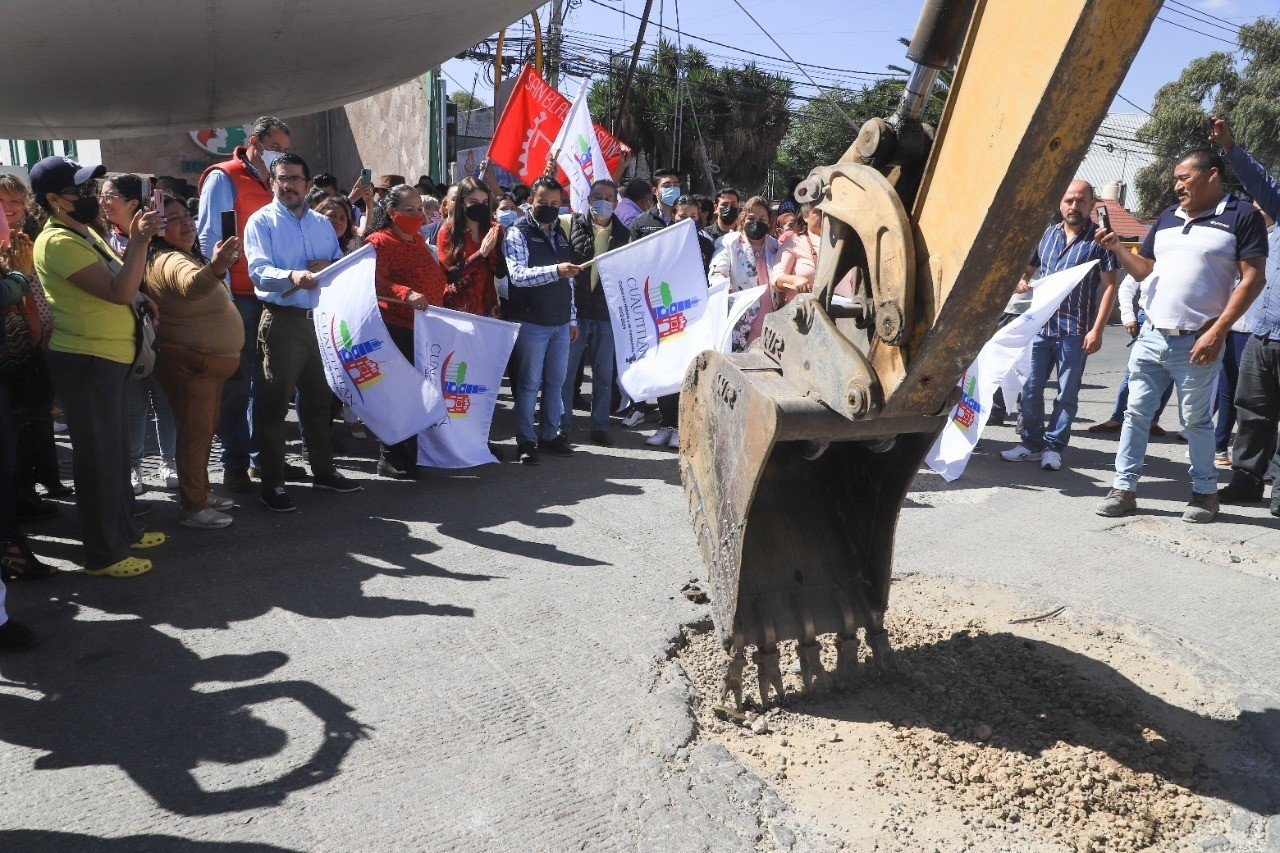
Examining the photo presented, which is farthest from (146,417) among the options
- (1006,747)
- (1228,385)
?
(1228,385)

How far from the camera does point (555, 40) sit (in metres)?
21.0

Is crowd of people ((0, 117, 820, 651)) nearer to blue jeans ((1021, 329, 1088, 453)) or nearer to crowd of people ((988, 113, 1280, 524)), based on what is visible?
blue jeans ((1021, 329, 1088, 453))

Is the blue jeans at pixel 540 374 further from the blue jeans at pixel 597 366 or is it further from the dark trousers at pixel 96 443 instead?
the dark trousers at pixel 96 443

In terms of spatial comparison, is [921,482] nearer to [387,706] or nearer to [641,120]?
[387,706]

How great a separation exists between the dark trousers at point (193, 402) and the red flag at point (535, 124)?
6.03 meters

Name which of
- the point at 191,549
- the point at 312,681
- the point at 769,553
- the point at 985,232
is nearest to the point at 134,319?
the point at 191,549

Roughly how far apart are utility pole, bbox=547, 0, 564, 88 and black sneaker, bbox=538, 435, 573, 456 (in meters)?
15.5

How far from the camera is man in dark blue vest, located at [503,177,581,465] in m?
6.83

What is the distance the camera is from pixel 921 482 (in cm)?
667

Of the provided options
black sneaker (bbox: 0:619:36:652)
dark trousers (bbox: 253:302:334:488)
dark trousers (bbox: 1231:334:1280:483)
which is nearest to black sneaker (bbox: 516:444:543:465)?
dark trousers (bbox: 253:302:334:488)

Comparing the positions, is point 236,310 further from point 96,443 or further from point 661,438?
point 661,438

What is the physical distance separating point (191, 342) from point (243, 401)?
977 mm

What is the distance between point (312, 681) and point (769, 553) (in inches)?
74.4

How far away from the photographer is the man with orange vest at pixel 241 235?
6.02 metres
